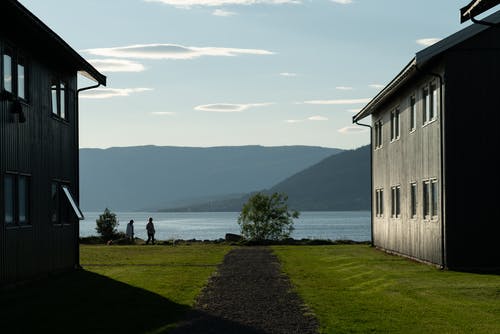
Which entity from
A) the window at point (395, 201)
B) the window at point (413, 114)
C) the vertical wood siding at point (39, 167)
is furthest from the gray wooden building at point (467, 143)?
the vertical wood siding at point (39, 167)

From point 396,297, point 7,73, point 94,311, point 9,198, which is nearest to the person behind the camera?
point 94,311

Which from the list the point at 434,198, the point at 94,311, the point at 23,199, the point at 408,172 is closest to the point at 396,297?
the point at 94,311

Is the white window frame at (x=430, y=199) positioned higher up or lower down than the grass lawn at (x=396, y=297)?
higher up

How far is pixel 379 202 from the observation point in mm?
39531

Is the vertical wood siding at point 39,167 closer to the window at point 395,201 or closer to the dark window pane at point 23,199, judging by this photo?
the dark window pane at point 23,199

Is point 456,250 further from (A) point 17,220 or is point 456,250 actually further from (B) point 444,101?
(A) point 17,220

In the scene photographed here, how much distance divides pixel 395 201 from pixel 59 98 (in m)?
13.6

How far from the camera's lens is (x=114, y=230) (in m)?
52.6

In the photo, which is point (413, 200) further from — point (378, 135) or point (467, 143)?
point (378, 135)

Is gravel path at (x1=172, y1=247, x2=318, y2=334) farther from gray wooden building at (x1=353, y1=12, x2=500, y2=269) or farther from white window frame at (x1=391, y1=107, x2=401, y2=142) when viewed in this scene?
white window frame at (x1=391, y1=107, x2=401, y2=142)

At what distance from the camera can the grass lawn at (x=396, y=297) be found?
1349 cm

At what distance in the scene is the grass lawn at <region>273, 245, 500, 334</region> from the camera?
13.5 m

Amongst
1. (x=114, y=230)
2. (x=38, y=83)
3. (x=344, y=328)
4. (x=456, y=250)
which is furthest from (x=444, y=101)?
(x=114, y=230)

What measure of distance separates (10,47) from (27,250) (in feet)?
14.6
